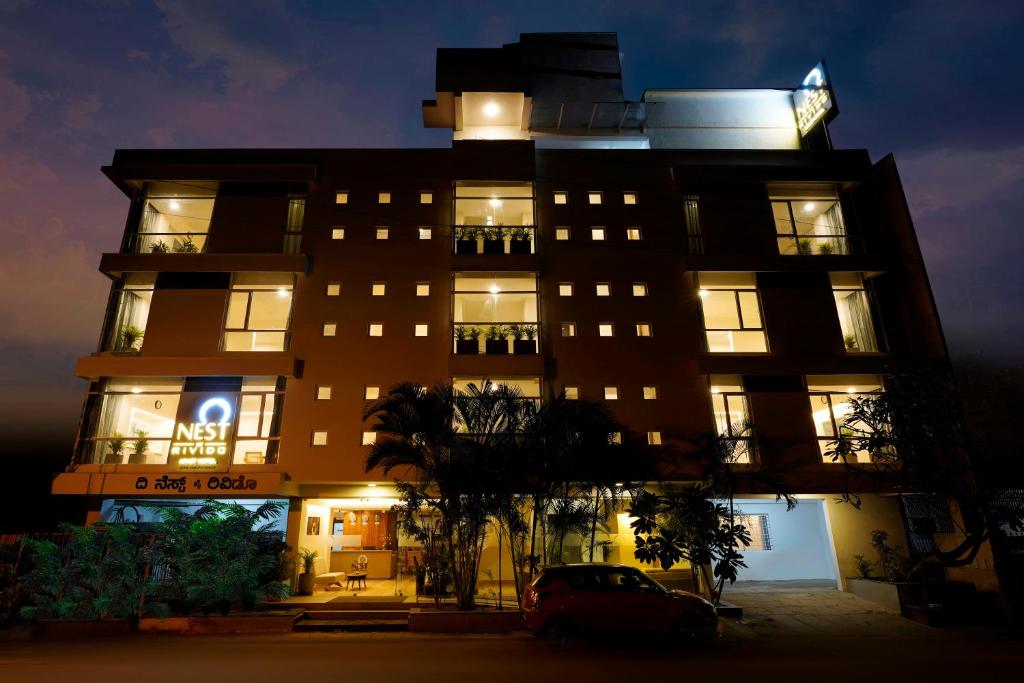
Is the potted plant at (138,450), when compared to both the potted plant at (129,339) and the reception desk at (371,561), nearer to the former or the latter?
the potted plant at (129,339)

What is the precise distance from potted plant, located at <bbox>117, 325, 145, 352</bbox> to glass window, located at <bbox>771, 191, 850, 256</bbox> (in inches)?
785

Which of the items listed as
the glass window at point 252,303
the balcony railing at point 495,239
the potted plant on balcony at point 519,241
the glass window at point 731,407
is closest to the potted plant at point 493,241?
the balcony railing at point 495,239

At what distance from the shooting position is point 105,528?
38.8 feet

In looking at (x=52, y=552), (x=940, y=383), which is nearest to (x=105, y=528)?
(x=52, y=552)

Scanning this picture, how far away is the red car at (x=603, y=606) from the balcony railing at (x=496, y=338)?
22.2 ft

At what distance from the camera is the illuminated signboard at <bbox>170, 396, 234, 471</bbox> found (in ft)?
45.3

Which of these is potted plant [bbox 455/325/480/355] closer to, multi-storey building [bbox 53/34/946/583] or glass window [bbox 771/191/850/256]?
multi-storey building [bbox 53/34/946/583]

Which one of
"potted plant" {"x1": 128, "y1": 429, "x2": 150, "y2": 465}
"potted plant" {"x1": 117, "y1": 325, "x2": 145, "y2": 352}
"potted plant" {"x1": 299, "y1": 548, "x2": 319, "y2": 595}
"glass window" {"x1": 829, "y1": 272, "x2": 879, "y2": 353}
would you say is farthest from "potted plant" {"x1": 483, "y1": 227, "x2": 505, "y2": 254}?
"potted plant" {"x1": 128, "y1": 429, "x2": 150, "y2": 465}

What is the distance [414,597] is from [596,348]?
27.3 ft

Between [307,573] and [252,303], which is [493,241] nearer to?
[252,303]

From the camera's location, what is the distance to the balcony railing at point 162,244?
1655 cm

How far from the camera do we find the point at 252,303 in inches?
697

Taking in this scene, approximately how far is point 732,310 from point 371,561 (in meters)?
14.5

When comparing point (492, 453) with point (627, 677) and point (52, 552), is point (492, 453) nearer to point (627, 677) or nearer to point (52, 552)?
point (627, 677)
